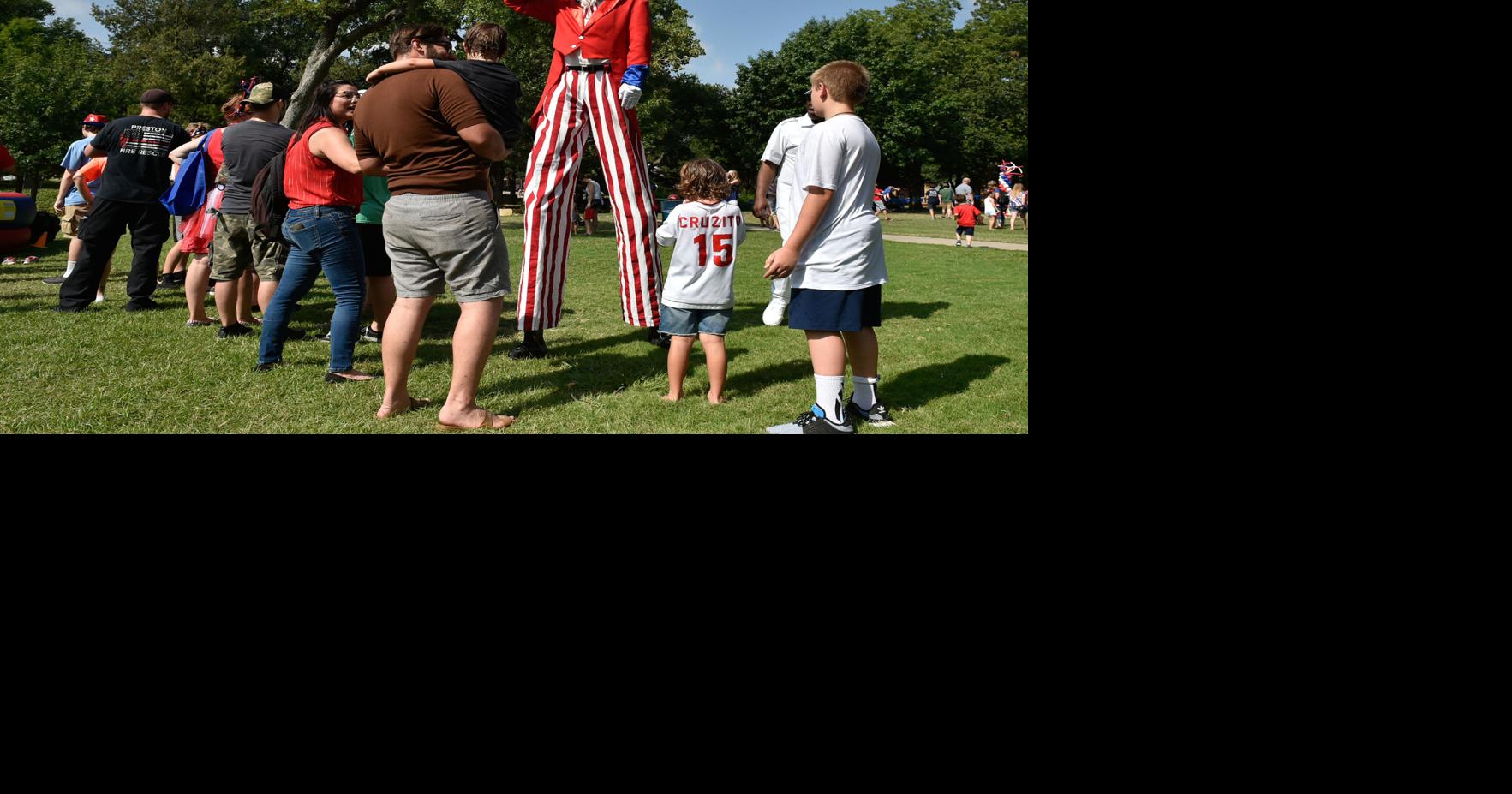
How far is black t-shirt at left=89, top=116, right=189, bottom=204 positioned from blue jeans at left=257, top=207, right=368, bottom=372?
119 inches

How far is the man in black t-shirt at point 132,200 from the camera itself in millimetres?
7254

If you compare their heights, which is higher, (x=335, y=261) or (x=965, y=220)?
(x=965, y=220)

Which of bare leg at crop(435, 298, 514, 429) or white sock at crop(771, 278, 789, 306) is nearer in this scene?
bare leg at crop(435, 298, 514, 429)

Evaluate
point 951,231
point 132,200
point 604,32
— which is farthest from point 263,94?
point 951,231

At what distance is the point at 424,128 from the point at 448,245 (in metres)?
0.48

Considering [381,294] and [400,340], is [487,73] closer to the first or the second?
[400,340]

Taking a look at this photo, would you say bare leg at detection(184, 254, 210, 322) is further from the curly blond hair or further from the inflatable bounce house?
the inflatable bounce house

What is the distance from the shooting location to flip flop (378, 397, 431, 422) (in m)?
4.38

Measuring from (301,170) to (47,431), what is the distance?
5.74 ft

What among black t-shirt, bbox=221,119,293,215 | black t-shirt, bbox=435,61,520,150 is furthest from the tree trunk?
black t-shirt, bbox=435,61,520,150

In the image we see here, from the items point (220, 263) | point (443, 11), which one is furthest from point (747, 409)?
point (443, 11)

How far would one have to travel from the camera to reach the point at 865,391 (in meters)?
4.46

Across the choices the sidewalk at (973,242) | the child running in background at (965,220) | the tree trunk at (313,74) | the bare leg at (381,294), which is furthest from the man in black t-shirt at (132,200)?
the child running in background at (965,220)

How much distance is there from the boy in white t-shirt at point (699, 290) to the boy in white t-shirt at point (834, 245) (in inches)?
26.7
